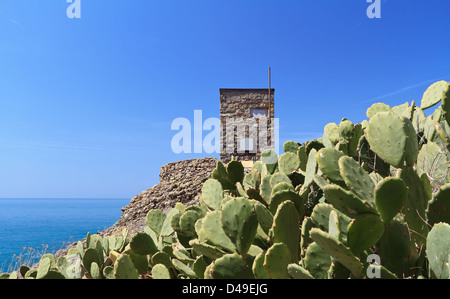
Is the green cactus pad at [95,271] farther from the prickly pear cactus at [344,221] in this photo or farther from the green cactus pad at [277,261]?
the green cactus pad at [277,261]

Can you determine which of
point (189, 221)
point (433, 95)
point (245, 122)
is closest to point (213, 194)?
point (189, 221)

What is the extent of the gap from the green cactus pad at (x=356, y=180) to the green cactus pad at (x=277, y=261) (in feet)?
0.88

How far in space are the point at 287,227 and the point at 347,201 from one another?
0.75ft

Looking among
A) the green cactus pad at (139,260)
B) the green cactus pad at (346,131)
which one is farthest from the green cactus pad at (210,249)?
the green cactus pad at (346,131)

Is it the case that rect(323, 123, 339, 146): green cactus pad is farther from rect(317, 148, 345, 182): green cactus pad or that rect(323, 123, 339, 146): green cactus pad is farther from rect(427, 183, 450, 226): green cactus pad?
rect(427, 183, 450, 226): green cactus pad

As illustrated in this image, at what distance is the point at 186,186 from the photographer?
10.1 metres

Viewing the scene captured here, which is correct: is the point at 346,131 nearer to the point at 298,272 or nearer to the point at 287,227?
the point at 287,227

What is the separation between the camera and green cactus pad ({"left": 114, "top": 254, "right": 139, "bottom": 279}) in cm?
121

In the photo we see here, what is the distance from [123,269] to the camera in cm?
122

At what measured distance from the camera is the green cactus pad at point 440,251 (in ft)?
2.65

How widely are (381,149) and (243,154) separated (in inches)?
432
